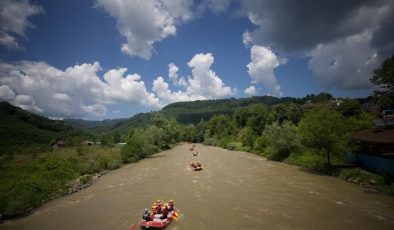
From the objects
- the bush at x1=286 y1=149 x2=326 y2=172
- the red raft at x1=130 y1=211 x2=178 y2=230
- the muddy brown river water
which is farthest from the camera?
the bush at x1=286 y1=149 x2=326 y2=172

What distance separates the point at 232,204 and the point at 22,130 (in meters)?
114

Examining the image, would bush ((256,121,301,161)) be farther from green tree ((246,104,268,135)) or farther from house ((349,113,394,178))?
green tree ((246,104,268,135))

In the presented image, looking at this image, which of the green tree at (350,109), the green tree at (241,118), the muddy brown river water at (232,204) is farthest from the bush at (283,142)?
the green tree at (241,118)

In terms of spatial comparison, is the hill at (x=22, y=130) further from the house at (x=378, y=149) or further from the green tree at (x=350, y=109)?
the green tree at (x=350, y=109)

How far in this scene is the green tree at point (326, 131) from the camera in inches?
1023

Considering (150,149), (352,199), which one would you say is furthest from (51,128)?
(352,199)

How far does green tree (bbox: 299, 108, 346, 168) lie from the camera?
2598 cm

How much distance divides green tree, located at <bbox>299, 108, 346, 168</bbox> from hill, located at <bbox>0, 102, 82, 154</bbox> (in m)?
68.4

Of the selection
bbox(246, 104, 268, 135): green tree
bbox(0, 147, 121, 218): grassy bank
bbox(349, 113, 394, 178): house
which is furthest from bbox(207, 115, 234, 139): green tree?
bbox(349, 113, 394, 178): house

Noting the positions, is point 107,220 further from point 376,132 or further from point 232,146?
point 232,146

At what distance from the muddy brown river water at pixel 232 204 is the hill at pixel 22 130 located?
57.6 metres

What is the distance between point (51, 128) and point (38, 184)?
133012 mm

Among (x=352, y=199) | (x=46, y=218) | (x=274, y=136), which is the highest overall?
(x=274, y=136)

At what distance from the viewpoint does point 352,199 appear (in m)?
18.3
